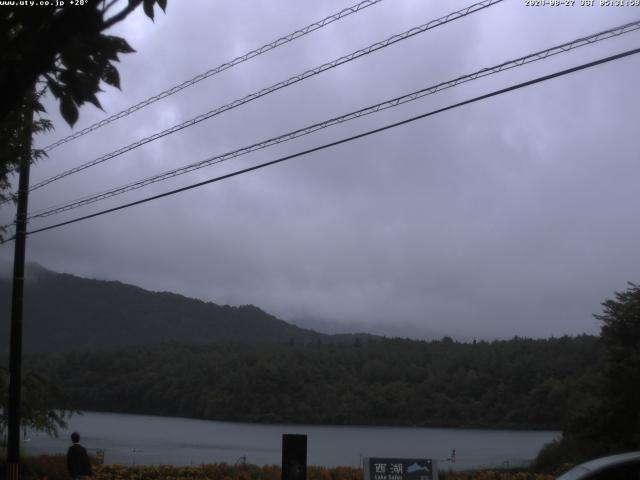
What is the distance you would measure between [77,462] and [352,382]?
4612cm

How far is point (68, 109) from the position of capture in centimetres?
457

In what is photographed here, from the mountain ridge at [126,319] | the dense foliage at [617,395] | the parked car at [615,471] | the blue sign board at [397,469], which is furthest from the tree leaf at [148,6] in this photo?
the mountain ridge at [126,319]

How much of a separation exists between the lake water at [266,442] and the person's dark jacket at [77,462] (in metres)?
13.3

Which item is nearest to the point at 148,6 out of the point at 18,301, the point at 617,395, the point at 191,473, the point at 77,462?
the point at 77,462

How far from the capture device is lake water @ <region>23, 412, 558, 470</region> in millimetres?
33000

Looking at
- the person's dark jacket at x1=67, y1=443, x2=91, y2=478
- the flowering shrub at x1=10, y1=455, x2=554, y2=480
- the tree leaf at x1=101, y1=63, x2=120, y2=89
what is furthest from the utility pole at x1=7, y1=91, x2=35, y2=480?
the tree leaf at x1=101, y1=63, x2=120, y2=89

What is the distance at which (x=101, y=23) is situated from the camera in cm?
422

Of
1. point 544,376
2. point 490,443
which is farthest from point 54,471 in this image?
point 544,376

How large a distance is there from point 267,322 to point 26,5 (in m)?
149

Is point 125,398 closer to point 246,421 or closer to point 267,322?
point 246,421

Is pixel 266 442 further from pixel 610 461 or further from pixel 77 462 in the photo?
pixel 610 461

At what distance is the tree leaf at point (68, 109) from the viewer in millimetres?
4566

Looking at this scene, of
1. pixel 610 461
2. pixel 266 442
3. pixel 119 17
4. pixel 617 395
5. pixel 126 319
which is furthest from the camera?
pixel 126 319

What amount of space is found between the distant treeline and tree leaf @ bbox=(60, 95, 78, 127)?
37.0 meters
